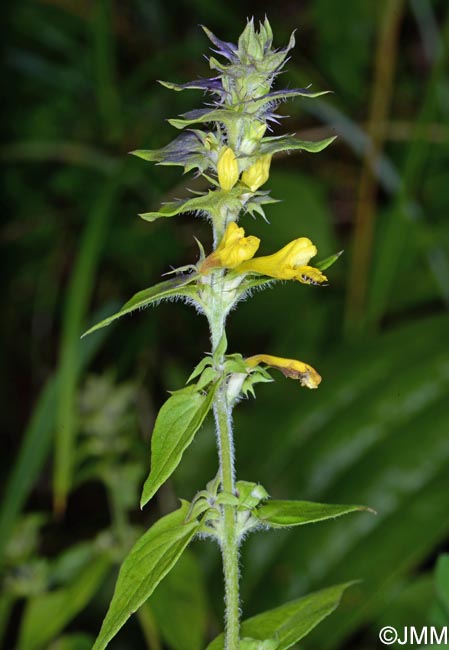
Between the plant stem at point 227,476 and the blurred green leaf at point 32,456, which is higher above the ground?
the blurred green leaf at point 32,456

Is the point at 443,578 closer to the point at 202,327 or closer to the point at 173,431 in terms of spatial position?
the point at 173,431

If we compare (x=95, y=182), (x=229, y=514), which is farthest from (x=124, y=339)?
(x=229, y=514)

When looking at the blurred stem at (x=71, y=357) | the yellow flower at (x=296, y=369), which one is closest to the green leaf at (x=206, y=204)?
the yellow flower at (x=296, y=369)

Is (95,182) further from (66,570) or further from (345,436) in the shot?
(66,570)

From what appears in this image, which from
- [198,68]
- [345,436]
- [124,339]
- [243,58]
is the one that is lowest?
[243,58]

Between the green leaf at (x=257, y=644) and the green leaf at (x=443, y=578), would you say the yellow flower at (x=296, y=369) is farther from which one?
the green leaf at (x=443, y=578)

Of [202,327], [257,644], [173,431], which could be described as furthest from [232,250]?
[202,327]
